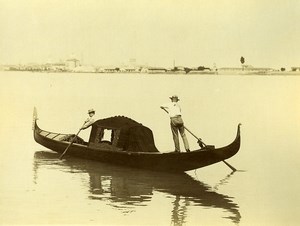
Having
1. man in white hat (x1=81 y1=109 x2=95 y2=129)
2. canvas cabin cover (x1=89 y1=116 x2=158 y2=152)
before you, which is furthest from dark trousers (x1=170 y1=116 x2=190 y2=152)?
man in white hat (x1=81 y1=109 x2=95 y2=129)

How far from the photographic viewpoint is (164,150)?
342 cm

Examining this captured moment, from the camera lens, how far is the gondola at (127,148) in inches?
131

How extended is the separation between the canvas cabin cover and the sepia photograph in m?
0.08

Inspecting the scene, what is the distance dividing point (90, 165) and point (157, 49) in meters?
1.00

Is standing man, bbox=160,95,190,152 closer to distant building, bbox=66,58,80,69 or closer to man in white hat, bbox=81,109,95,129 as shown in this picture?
man in white hat, bbox=81,109,95,129

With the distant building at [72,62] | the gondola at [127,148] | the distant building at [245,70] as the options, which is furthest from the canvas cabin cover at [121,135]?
the distant building at [245,70]

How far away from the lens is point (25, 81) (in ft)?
10.6

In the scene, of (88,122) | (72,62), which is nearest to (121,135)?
(88,122)

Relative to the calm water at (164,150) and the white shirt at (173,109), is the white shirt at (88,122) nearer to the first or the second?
the calm water at (164,150)

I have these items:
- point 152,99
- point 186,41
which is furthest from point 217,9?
point 152,99

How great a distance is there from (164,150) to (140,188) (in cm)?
29

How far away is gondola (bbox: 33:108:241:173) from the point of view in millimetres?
3332

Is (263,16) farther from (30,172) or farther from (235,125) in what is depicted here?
(30,172)

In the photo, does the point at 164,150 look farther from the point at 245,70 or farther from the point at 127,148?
the point at 245,70
